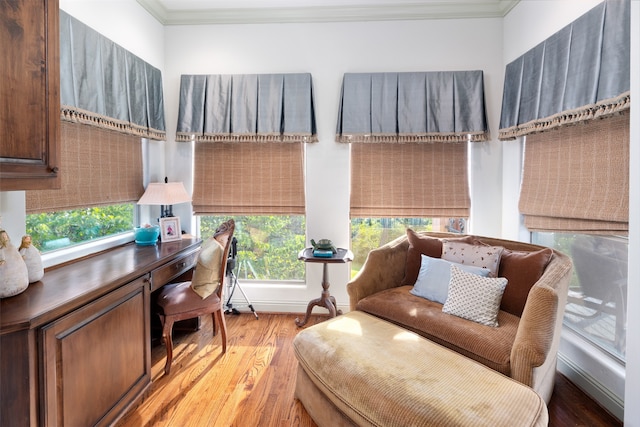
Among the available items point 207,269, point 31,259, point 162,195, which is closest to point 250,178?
point 162,195

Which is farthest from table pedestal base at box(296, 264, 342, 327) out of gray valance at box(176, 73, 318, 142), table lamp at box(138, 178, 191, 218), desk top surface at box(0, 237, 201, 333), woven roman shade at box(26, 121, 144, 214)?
woven roman shade at box(26, 121, 144, 214)

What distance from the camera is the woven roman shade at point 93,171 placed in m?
2.07

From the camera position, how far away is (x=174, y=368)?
2262mm

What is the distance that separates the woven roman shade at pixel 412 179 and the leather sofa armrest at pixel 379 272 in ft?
1.88

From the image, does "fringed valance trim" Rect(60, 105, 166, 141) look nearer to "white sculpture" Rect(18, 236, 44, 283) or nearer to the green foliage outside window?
the green foliage outside window

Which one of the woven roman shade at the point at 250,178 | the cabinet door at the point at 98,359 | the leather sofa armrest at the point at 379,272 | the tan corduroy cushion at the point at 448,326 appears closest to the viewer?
the cabinet door at the point at 98,359

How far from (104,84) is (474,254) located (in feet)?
Answer: 9.69

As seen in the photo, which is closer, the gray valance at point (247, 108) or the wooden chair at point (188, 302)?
the wooden chair at point (188, 302)

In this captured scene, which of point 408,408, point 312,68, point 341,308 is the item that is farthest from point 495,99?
point 408,408

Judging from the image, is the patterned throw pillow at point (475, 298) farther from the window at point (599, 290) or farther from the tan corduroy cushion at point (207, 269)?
the tan corduroy cushion at point (207, 269)

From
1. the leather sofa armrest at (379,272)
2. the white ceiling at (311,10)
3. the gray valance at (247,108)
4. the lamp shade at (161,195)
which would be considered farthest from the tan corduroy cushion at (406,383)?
the white ceiling at (311,10)

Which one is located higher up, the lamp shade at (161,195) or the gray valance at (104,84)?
the gray valance at (104,84)

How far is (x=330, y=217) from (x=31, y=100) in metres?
2.30

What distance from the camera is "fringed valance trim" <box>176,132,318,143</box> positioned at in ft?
9.82
